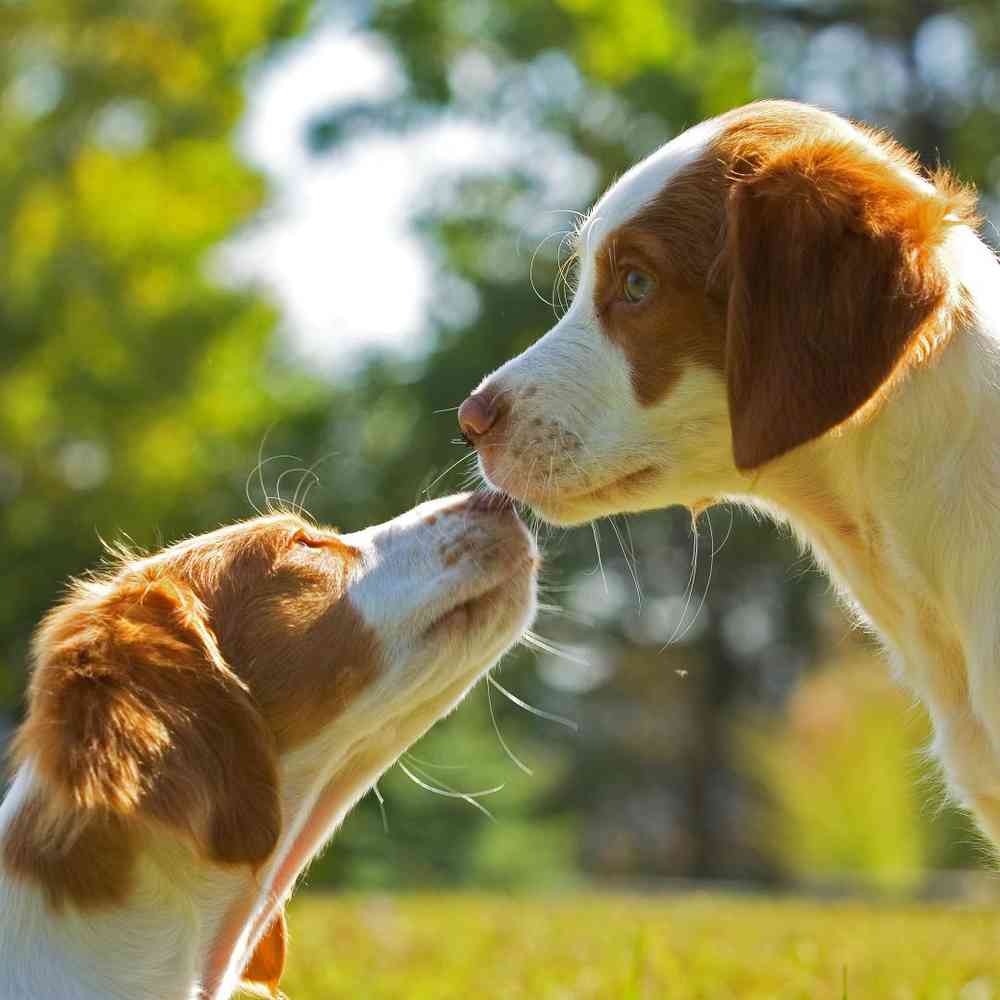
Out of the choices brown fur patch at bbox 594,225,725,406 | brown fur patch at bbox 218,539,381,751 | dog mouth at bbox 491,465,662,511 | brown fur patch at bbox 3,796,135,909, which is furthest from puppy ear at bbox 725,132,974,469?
brown fur patch at bbox 3,796,135,909

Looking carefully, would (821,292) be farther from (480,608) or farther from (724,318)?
(480,608)

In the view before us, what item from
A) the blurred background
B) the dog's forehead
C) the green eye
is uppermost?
the dog's forehead

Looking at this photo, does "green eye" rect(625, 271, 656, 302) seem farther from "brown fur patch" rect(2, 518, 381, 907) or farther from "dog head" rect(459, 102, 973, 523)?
"brown fur patch" rect(2, 518, 381, 907)

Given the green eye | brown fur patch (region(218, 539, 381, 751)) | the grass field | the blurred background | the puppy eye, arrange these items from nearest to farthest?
brown fur patch (region(218, 539, 381, 751)) < the green eye < the puppy eye < the grass field < the blurred background

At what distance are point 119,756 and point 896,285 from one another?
2.25m

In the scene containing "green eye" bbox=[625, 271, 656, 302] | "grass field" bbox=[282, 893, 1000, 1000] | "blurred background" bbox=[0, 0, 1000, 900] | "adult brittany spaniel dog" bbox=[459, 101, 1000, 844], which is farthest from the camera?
"blurred background" bbox=[0, 0, 1000, 900]

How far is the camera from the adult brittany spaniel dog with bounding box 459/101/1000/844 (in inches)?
152

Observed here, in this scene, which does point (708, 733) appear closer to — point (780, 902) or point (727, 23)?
point (727, 23)

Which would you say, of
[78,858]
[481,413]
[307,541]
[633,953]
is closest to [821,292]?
[481,413]

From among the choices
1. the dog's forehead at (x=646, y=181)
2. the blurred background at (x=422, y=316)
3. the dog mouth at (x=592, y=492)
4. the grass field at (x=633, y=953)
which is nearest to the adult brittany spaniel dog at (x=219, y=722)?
the dog mouth at (x=592, y=492)

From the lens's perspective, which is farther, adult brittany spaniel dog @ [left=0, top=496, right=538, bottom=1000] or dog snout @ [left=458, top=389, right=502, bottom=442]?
dog snout @ [left=458, top=389, right=502, bottom=442]

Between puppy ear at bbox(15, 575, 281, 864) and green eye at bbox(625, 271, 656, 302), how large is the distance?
1.53 m

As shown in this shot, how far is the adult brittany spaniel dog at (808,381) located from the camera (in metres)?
3.86

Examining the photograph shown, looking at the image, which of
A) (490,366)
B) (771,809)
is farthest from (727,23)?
(771,809)
